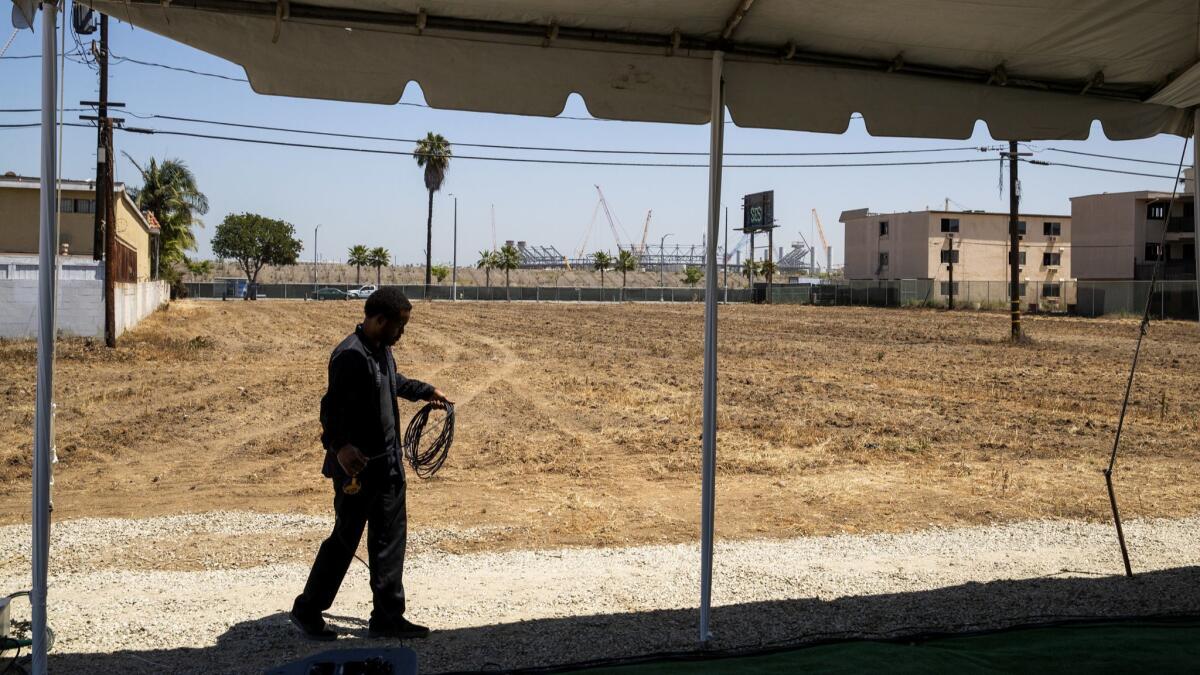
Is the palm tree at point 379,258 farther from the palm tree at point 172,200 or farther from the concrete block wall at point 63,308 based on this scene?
the concrete block wall at point 63,308

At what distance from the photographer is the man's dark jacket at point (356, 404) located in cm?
420

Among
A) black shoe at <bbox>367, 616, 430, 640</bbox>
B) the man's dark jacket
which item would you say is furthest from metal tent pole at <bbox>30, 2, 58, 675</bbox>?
black shoe at <bbox>367, 616, 430, 640</bbox>

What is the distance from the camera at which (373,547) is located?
14.2 ft

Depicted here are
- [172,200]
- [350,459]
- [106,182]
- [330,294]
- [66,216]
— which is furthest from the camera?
[330,294]

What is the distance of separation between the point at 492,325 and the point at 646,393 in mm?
22070

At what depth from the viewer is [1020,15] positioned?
13.7 ft

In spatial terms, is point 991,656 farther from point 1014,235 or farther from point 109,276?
point 1014,235

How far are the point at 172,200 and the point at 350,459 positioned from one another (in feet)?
203

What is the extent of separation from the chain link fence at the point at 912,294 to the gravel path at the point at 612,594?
3300 cm

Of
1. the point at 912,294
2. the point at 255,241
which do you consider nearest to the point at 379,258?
the point at 255,241

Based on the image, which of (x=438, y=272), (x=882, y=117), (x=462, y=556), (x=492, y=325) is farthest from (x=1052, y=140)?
(x=438, y=272)

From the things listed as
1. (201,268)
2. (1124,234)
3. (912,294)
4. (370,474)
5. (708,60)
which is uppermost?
(1124,234)

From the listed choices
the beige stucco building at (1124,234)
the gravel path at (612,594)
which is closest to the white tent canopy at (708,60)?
the gravel path at (612,594)

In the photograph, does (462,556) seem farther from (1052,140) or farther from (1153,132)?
(1153,132)
